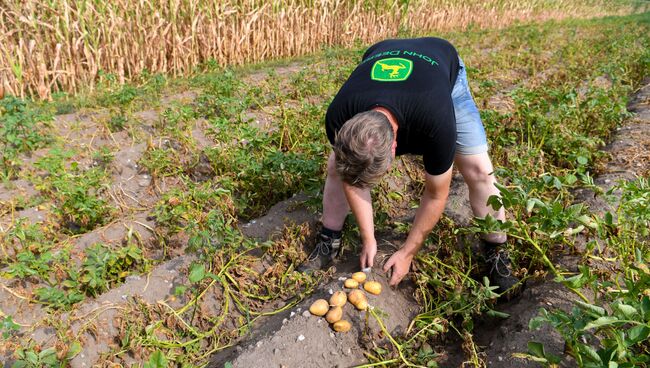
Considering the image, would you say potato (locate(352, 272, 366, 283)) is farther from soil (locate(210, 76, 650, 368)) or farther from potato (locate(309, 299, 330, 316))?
potato (locate(309, 299, 330, 316))

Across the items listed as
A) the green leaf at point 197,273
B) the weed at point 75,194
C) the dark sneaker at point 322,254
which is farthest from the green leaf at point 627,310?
the weed at point 75,194

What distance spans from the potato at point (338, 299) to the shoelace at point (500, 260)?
942 mm

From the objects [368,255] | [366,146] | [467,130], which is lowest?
[368,255]

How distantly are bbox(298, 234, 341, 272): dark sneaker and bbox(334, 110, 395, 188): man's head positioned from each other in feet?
3.24

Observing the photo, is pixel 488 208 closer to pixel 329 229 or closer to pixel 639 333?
pixel 329 229

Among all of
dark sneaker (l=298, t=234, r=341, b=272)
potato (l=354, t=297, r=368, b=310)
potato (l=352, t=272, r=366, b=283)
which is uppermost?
potato (l=352, t=272, r=366, b=283)

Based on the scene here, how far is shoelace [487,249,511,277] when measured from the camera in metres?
2.60

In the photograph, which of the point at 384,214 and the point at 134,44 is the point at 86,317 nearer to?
the point at 384,214

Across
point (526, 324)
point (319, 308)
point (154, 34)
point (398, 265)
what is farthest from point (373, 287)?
point (154, 34)

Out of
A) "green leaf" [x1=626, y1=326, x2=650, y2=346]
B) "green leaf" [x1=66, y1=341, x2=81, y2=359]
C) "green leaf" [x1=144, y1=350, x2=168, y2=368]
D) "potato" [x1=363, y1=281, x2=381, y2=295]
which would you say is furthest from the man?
"green leaf" [x1=66, y1=341, x2=81, y2=359]

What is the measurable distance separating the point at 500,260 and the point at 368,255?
31.3 inches

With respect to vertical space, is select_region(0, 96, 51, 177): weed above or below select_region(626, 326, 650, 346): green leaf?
below

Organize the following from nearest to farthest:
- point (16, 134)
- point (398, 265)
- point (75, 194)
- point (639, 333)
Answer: point (639, 333)
point (398, 265)
point (75, 194)
point (16, 134)

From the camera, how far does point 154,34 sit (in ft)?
20.6
